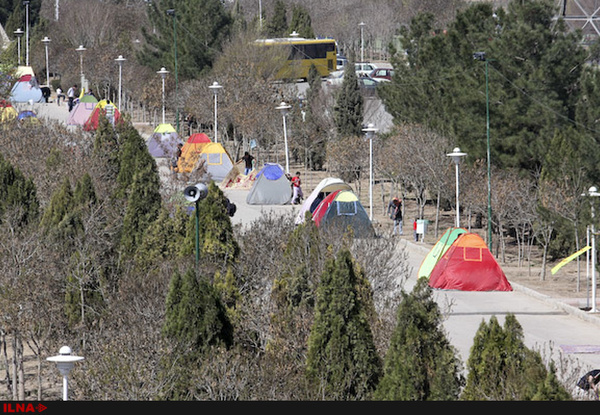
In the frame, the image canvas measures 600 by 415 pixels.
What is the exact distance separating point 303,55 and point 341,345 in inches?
2034

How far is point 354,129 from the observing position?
46.3 meters

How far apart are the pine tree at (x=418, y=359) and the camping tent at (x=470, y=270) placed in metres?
11.8

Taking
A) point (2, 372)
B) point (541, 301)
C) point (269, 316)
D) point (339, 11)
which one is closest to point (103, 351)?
point (269, 316)

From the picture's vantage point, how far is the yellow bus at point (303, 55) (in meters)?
60.1

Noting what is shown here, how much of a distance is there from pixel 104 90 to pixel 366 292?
50200 millimetres

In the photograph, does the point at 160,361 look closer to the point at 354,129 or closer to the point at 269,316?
the point at 269,316

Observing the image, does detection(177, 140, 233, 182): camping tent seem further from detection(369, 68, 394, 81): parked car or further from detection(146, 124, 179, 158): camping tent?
detection(369, 68, 394, 81): parked car

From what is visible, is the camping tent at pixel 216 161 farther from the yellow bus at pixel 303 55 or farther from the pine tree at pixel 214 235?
the pine tree at pixel 214 235

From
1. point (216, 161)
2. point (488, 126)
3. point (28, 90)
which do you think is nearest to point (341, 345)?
point (488, 126)

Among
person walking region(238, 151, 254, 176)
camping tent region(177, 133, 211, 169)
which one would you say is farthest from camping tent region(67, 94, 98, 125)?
person walking region(238, 151, 254, 176)

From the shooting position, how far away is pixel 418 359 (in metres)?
14.5

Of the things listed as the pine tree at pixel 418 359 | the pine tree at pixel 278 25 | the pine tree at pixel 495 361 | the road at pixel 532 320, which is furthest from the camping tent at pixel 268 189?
the pine tree at pixel 278 25

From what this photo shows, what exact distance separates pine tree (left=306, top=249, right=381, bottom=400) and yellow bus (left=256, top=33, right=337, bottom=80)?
4279cm

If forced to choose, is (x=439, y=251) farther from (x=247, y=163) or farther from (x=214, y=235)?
(x=247, y=163)
